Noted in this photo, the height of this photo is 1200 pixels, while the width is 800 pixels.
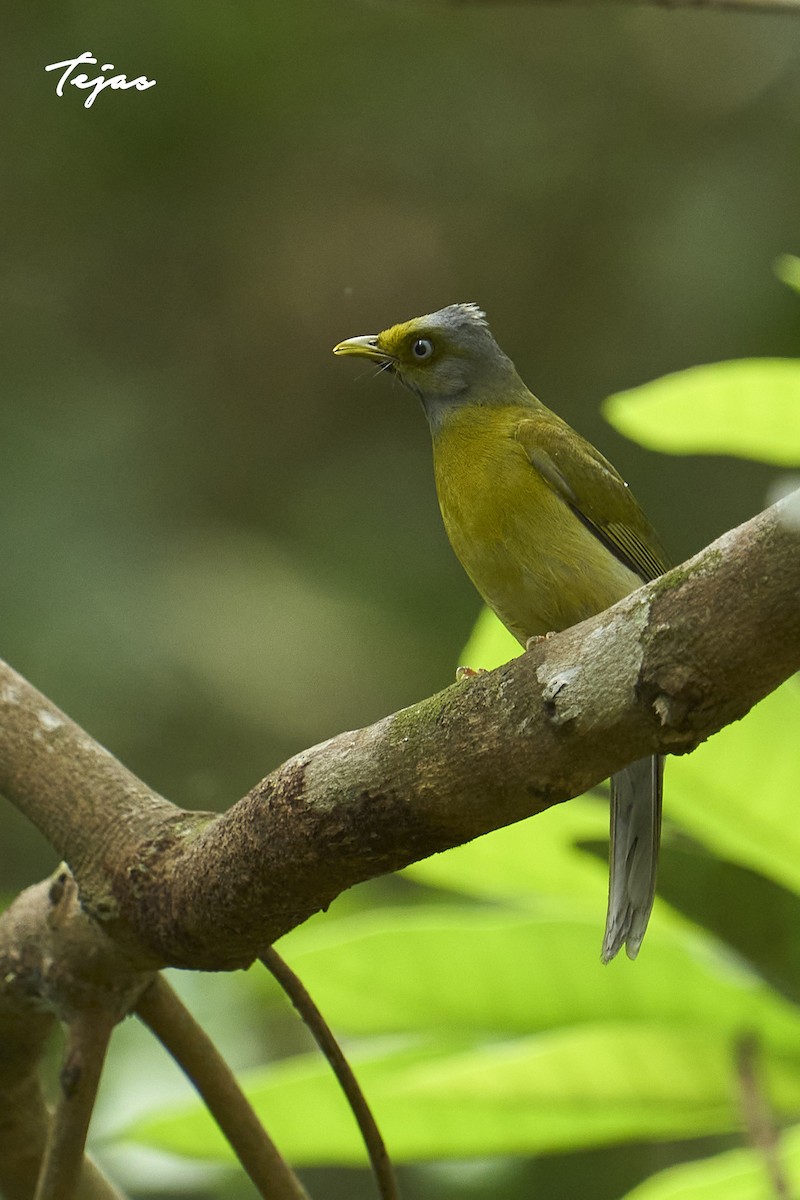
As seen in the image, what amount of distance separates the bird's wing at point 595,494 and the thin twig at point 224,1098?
998mm

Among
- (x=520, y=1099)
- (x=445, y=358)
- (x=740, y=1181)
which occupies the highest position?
(x=445, y=358)

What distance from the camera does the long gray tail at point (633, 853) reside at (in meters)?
2.03

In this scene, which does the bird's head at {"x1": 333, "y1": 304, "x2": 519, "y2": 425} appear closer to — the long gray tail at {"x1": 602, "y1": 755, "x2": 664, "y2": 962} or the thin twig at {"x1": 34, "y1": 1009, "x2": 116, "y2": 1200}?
the long gray tail at {"x1": 602, "y1": 755, "x2": 664, "y2": 962}

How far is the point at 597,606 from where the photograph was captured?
242 cm

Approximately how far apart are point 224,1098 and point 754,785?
762mm

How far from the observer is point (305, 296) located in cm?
566

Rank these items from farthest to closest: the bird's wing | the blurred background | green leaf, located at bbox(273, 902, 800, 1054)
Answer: the blurred background, the bird's wing, green leaf, located at bbox(273, 902, 800, 1054)

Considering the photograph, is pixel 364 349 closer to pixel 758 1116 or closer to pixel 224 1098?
pixel 224 1098

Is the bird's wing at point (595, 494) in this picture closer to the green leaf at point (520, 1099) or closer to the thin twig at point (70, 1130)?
the green leaf at point (520, 1099)

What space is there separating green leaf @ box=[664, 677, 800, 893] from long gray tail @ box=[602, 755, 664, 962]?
88mm

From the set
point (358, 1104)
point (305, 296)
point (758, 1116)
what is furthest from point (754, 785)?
point (305, 296)

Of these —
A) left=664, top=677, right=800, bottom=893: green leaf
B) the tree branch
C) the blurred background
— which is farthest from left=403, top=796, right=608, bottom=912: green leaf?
the blurred background

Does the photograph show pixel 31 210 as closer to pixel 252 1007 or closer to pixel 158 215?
pixel 158 215

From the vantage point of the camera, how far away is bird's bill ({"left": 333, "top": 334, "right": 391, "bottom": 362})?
2484 millimetres
